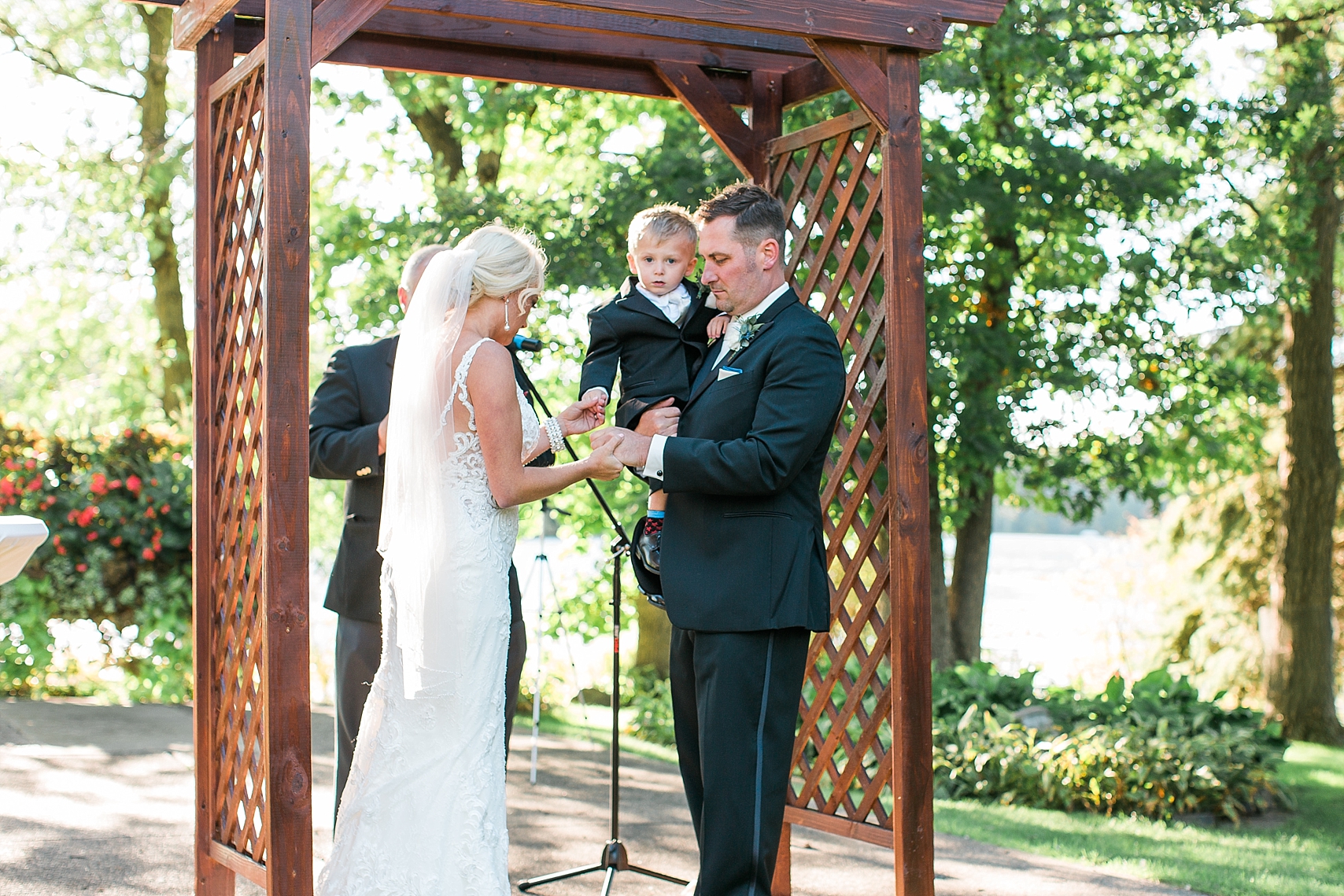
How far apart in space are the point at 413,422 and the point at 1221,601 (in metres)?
10.2

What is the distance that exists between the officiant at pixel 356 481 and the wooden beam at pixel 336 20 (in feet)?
2.58

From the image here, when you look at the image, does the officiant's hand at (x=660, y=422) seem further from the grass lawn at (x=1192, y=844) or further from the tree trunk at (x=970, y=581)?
the tree trunk at (x=970, y=581)

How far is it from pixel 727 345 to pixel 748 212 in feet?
1.19

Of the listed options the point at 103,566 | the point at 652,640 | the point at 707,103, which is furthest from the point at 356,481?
the point at 652,640

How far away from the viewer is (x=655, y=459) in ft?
9.95

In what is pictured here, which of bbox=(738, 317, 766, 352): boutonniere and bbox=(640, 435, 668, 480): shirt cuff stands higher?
bbox=(738, 317, 766, 352): boutonniere

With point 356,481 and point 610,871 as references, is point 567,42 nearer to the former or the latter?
point 356,481

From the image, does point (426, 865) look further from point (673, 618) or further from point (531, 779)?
point (531, 779)

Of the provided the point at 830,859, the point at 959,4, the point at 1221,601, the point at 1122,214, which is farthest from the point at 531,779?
the point at 1221,601

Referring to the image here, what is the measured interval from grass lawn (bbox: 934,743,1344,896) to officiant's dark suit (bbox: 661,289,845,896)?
240 cm

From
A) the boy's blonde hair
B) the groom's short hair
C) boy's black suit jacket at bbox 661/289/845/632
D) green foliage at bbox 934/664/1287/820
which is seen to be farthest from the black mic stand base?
green foliage at bbox 934/664/1287/820

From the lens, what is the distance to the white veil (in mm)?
3049

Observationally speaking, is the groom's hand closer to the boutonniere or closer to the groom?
the groom

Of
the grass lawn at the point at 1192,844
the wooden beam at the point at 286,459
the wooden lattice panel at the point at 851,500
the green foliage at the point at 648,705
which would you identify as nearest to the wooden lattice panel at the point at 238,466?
the wooden beam at the point at 286,459
